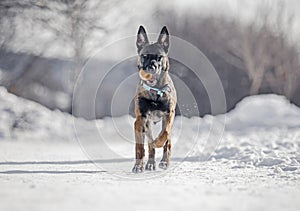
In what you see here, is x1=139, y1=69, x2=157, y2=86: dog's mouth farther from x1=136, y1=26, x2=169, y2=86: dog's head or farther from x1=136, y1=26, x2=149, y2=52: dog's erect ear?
x1=136, y1=26, x2=149, y2=52: dog's erect ear

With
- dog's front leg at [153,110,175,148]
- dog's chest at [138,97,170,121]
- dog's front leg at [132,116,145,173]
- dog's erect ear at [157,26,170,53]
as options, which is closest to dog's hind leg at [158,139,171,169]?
dog's front leg at [153,110,175,148]

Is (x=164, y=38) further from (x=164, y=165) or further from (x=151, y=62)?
(x=164, y=165)

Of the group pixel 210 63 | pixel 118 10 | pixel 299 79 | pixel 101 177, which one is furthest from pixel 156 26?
pixel 101 177

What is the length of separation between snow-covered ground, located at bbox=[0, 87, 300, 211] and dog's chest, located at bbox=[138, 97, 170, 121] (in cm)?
81

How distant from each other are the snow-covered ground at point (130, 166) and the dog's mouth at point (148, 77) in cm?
122

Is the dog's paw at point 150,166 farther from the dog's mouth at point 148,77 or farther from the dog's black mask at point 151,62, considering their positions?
the dog's black mask at point 151,62

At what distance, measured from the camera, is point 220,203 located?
335cm

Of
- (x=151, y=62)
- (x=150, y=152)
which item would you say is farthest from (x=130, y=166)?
(x=151, y=62)

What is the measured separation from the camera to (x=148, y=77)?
533 cm

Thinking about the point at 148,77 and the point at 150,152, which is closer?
the point at 148,77

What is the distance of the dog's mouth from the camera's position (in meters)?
5.28

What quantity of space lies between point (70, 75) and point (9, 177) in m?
10.5

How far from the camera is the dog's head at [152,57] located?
5254mm

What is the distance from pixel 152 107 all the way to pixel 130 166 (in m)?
1.20
